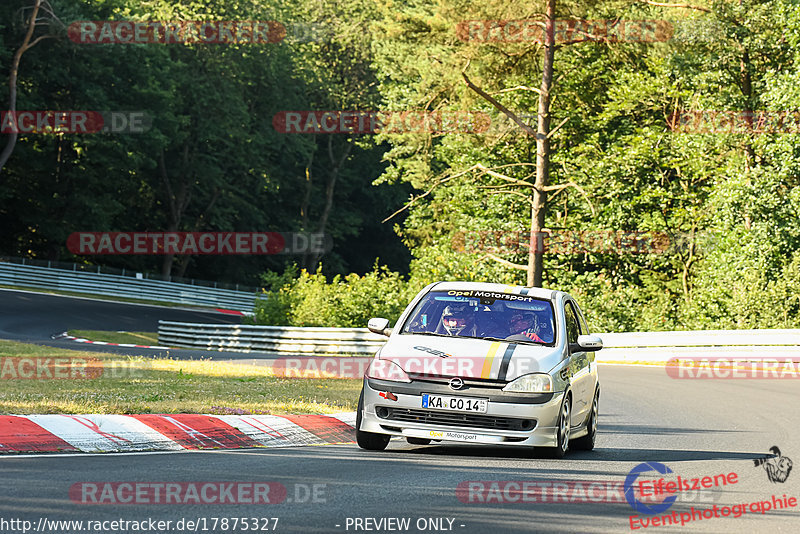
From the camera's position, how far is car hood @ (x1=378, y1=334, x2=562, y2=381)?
10562 mm

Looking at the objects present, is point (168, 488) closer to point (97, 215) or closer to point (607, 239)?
point (607, 239)

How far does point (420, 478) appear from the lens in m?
9.14

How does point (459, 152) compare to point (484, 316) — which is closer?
point (484, 316)

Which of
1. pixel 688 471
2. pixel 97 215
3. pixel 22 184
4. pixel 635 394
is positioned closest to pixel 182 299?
pixel 97 215

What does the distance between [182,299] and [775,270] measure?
120ft

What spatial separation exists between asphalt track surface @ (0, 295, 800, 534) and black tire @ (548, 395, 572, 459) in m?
0.11

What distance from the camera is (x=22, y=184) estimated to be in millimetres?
64125

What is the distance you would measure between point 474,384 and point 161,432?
3142 millimetres
